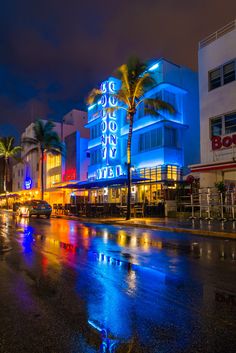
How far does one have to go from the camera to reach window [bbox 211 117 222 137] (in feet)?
74.0

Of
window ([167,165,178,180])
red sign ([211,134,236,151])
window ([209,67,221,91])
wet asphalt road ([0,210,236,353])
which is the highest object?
window ([209,67,221,91])

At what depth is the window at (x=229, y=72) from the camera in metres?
21.8

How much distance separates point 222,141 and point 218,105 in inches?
111

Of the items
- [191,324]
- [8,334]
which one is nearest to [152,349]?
[191,324]

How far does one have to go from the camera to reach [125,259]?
8875 millimetres

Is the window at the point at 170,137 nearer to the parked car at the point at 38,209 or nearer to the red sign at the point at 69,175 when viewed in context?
the parked car at the point at 38,209

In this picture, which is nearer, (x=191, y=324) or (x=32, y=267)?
(x=191, y=324)

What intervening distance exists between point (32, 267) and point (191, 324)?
4.72m

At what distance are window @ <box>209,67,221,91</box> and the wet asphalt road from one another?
1639cm

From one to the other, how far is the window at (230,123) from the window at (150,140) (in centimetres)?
949

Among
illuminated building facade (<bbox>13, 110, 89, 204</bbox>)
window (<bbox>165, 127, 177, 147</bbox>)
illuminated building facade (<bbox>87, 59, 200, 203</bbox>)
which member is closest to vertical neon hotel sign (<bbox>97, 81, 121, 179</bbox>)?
illuminated building facade (<bbox>87, 59, 200, 203</bbox>)

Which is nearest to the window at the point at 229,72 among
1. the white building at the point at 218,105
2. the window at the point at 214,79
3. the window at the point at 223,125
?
the white building at the point at 218,105

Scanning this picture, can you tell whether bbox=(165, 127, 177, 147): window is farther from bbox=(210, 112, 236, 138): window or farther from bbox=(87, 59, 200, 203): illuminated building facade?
bbox=(210, 112, 236, 138): window

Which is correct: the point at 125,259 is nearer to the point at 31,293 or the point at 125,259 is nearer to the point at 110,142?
the point at 31,293
